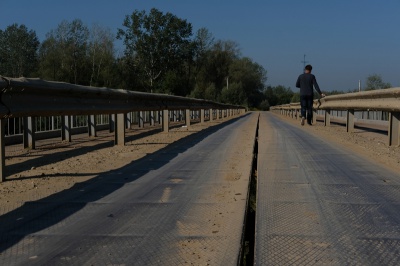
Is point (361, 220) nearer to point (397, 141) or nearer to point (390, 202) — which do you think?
point (390, 202)

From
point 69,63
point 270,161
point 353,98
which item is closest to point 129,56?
point 69,63

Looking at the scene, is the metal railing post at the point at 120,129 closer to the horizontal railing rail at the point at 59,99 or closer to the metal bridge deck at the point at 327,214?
the horizontal railing rail at the point at 59,99

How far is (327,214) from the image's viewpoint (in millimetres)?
4500

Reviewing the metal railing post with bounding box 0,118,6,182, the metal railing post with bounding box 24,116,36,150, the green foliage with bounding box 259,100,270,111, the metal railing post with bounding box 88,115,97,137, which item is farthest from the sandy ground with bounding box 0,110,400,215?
the green foliage with bounding box 259,100,270,111

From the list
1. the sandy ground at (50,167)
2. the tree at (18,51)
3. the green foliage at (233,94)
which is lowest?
the sandy ground at (50,167)

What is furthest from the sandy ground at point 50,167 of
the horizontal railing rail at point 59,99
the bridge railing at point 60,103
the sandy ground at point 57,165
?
the horizontal railing rail at point 59,99

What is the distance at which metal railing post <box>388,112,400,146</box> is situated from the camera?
1055 cm

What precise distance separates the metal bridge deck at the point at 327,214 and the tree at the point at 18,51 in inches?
2693

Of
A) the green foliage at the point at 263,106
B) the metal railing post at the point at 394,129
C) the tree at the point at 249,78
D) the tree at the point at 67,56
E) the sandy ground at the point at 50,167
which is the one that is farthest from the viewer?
the green foliage at the point at 263,106

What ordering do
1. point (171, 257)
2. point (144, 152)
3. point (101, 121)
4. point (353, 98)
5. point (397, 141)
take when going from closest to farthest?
point (171, 257)
point (144, 152)
point (397, 141)
point (353, 98)
point (101, 121)

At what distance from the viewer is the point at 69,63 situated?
64.1 metres

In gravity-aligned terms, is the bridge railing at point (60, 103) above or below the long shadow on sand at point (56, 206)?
above

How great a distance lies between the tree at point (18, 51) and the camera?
70250mm

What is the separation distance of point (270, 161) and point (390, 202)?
313cm
